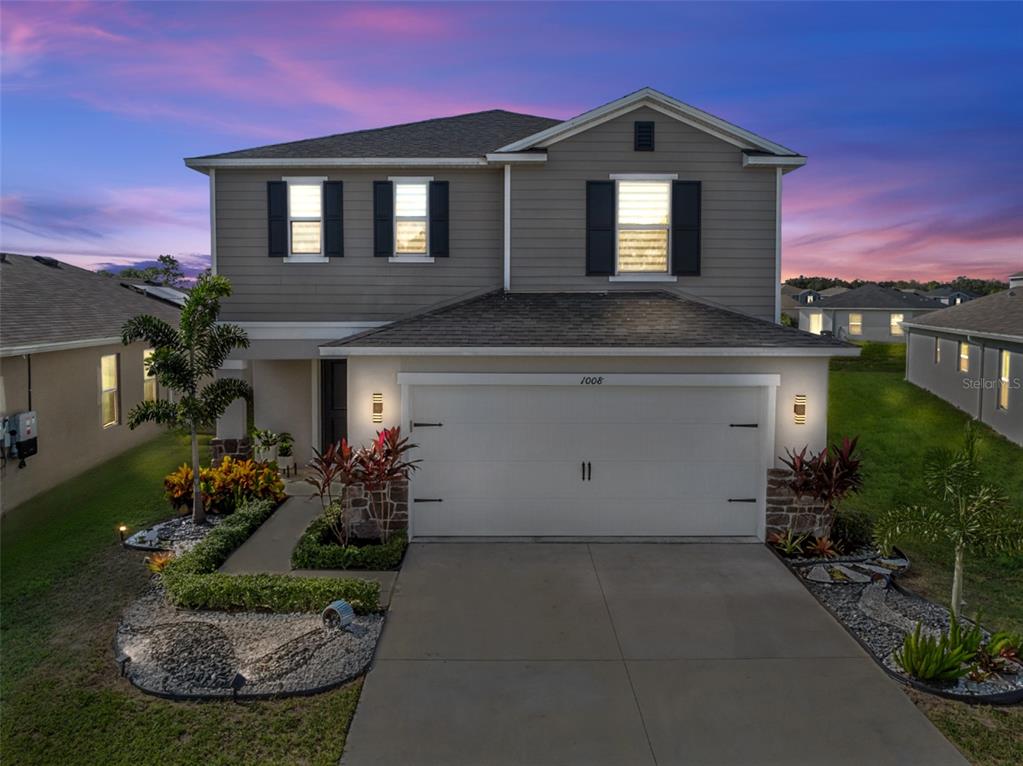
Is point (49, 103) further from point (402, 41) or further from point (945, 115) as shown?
point (945, 115)

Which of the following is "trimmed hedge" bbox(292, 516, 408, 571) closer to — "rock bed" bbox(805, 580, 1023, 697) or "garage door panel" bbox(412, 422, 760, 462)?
"garage door panel" bbox(412, 422, 760, 462)

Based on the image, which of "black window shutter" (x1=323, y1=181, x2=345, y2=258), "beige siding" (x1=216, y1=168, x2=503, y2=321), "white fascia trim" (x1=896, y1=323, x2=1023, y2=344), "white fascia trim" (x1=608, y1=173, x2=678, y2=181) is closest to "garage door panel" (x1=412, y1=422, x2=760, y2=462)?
"beige siding" (x1=216, y1=168, x2=503, y2=321)

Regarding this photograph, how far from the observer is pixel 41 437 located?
446 inches

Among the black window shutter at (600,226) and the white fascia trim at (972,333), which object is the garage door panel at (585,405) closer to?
the black window shutter at (600,226)

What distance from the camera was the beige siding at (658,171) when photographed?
11117 millimetres

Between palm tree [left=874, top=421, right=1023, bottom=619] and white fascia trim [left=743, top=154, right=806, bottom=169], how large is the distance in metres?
6.30

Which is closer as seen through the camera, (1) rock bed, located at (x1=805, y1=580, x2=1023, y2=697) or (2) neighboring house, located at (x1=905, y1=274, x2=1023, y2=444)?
(1) rock bed, located at (x1=805, y1=580, x2=1023, y2=697)

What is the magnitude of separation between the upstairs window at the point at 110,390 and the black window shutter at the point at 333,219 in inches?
257

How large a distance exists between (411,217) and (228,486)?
18.5 feet

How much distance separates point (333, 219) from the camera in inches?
447

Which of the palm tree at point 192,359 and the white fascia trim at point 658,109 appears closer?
the palm tree at point 192,359

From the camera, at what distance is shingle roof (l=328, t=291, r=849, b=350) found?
8.83m

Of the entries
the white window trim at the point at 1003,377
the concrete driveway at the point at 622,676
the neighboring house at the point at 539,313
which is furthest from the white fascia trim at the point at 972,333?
the concrete driveway at the point at 622,676

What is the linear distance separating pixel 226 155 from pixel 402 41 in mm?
5372
